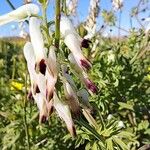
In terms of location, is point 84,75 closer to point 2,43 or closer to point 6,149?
point 6,149

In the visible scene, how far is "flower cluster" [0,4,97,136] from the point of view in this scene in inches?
63.4

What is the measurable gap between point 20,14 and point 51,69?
24 centimetres

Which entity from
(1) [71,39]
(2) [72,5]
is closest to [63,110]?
(1) [71,39]

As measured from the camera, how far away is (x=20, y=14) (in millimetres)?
1701

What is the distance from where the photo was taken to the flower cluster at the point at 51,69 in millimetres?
1611

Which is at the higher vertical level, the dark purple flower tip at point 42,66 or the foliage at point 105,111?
the foliage at point 105,111

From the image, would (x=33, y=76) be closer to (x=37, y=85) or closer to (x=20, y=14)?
(x=37, y=85)

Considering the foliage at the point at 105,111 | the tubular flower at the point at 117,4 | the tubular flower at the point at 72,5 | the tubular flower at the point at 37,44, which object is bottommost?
the tubular flower at the point at 37,44

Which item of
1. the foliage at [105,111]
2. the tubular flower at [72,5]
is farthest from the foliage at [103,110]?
the tubular flower at [72,5]

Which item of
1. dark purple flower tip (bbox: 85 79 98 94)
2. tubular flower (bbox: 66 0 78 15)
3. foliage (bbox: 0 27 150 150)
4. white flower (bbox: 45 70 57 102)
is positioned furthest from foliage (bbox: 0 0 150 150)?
white flower (bbox: 45 70 57 102)

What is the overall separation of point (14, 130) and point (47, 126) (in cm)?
37

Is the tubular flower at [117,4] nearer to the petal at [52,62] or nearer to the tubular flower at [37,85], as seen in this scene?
the tubular flower at [37,85]

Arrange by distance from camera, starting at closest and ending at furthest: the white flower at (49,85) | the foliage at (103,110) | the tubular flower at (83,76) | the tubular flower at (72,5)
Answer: the white flower at (49,85), the tubular flower at (83,76), the foliage at (103,110), the tubular flower at (72,5)

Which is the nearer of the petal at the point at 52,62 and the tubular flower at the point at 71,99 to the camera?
the petal at the point at 52,62
